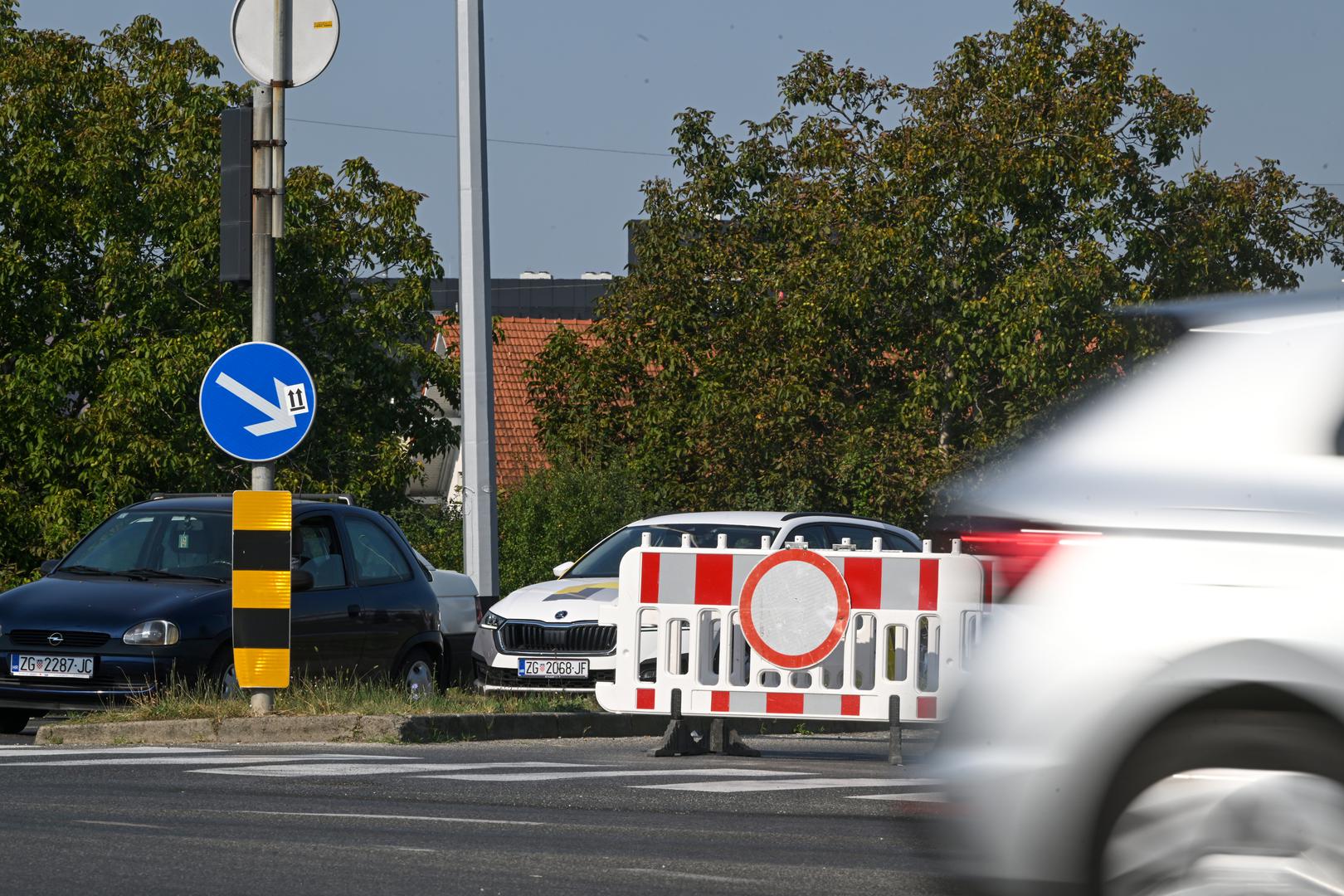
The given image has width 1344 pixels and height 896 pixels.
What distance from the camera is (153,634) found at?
44.2ft

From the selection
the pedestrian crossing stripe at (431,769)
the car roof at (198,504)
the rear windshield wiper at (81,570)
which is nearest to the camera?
the pedestrian crossing stripe at (431,769)

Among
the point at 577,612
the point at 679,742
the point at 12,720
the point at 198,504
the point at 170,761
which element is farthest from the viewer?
the point at 577,612

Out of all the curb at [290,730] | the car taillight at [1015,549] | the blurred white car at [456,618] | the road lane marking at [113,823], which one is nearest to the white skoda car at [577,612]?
the blurred white car at [456,618]

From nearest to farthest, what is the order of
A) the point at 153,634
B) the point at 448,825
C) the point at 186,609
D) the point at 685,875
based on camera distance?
the point at 685,875 → the point at 448,825 → the point at 153,634 → the point at 186,609

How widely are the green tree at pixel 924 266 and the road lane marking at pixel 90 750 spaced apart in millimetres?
20741

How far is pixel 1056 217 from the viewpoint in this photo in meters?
33.0

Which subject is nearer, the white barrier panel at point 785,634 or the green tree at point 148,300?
the white barrier panel at point 785,634

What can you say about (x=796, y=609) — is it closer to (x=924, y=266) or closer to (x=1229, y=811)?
(x=1229, y=811)

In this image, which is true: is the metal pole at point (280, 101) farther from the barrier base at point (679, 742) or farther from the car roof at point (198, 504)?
the barrier base at point (679, 742)

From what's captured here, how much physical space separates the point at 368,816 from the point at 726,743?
440 cm

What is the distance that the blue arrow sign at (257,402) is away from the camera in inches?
500

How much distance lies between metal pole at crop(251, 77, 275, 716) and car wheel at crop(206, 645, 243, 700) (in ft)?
4.45

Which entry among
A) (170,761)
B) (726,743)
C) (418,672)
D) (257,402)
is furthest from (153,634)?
(726,743)

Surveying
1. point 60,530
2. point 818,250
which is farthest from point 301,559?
point 818,250
